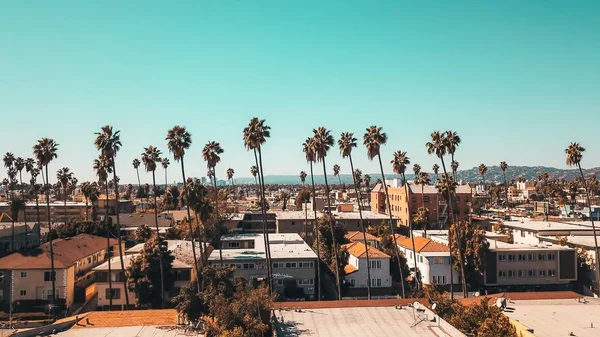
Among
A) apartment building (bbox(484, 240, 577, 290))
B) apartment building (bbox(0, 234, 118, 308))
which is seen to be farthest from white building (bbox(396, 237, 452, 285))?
apartment building (bbox(0, 234, 118, 308))

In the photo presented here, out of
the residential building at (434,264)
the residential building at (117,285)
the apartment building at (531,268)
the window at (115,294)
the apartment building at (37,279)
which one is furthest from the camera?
the apartment building at (531,268)

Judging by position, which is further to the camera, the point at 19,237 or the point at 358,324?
the point at 19,237

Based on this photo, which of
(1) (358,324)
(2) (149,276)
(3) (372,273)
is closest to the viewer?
(1) (358,324)

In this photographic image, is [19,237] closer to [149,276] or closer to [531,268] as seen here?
[149,276]

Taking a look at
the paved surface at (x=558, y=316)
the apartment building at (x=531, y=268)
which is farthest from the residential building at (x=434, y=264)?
the paved surface at (x=558, y=316)

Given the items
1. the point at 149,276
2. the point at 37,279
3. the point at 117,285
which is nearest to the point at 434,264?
the point at 149,276

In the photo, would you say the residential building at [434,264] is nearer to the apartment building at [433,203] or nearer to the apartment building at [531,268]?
the apartment building at [531,268]

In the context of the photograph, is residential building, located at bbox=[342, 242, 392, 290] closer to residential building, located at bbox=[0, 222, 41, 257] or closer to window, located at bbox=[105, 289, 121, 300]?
window, located at bbox=[105, 289, 121, 300]
